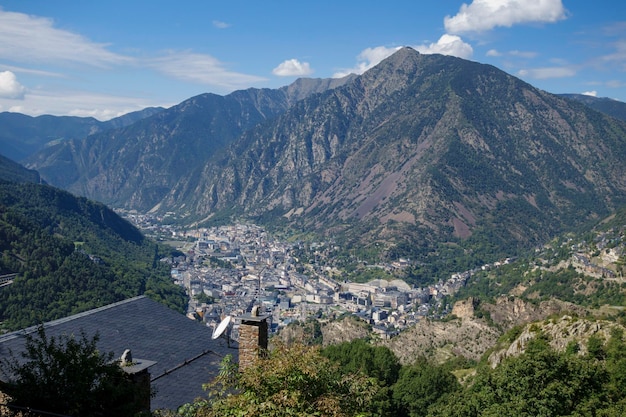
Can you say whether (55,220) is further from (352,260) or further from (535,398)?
(535,398)

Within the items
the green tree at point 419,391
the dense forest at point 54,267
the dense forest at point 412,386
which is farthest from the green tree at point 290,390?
the dense forest at point 54,267

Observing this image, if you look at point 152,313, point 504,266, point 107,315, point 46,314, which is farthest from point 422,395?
point 504,266

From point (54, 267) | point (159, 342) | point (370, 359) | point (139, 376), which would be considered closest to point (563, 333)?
point (370, 359)

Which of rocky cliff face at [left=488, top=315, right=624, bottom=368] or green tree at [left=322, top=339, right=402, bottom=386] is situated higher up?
rocky cliff face at [left=488, top=315, right=624, bottom=368]

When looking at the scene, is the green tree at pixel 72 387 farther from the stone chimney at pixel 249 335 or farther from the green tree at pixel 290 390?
the stone chimney at pixel 249 335

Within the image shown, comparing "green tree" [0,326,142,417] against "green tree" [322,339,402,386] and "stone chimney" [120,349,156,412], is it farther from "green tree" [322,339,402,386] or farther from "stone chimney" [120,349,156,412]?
"green tree" [322,339,402,386]

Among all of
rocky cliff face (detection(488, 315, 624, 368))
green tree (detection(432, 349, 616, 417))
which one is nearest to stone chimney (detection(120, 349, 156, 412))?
green tree (detection(432, 349, 616, 417))
